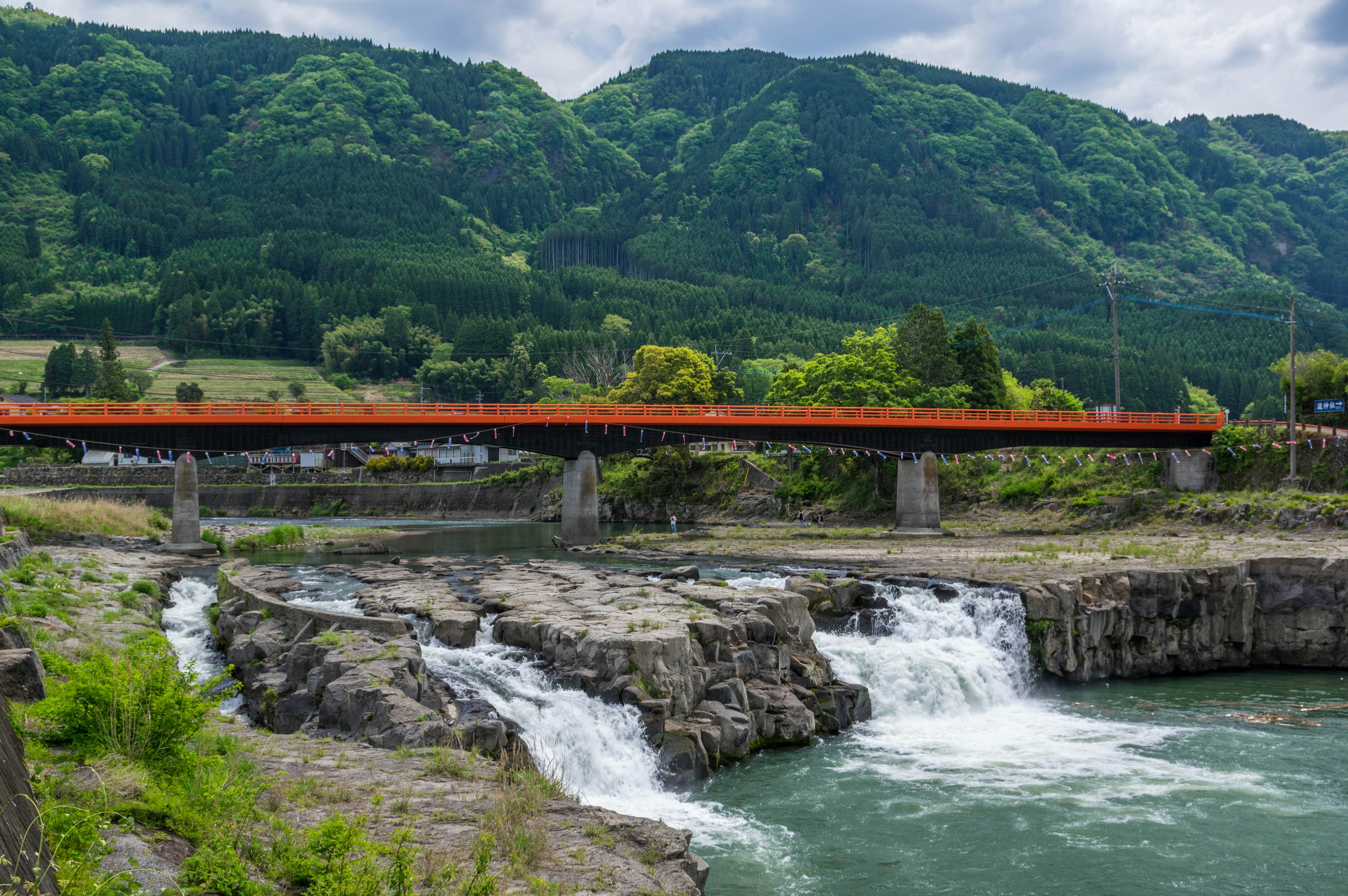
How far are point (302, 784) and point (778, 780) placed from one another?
506 inches

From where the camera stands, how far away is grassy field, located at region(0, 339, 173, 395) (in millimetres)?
166875

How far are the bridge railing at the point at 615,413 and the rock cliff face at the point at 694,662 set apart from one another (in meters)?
38.1

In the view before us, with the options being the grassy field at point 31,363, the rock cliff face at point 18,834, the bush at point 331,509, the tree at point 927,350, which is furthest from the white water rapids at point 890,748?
the grassy field at point 31,363

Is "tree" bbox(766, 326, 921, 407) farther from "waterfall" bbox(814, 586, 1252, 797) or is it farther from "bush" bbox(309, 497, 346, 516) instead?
"bush" bbox(309, 497, 346, 516)

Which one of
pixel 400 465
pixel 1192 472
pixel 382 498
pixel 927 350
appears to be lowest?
pixel 382 498

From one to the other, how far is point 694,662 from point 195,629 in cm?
1935

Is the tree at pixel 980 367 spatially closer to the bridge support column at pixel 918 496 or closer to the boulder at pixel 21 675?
the bridge support column at pixel 918 496

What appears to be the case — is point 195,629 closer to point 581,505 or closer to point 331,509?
point 581,505

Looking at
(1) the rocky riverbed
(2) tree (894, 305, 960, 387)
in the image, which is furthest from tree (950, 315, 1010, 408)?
(1) the rocky riverbed

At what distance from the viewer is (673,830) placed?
17.8m

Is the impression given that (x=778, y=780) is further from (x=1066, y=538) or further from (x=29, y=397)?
(x=29, y=397)

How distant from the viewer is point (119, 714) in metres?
16.0

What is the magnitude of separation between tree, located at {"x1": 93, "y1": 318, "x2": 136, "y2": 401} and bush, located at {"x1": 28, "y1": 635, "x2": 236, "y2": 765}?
448 feet

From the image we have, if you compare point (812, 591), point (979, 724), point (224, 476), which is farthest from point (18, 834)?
point (224, 476)
